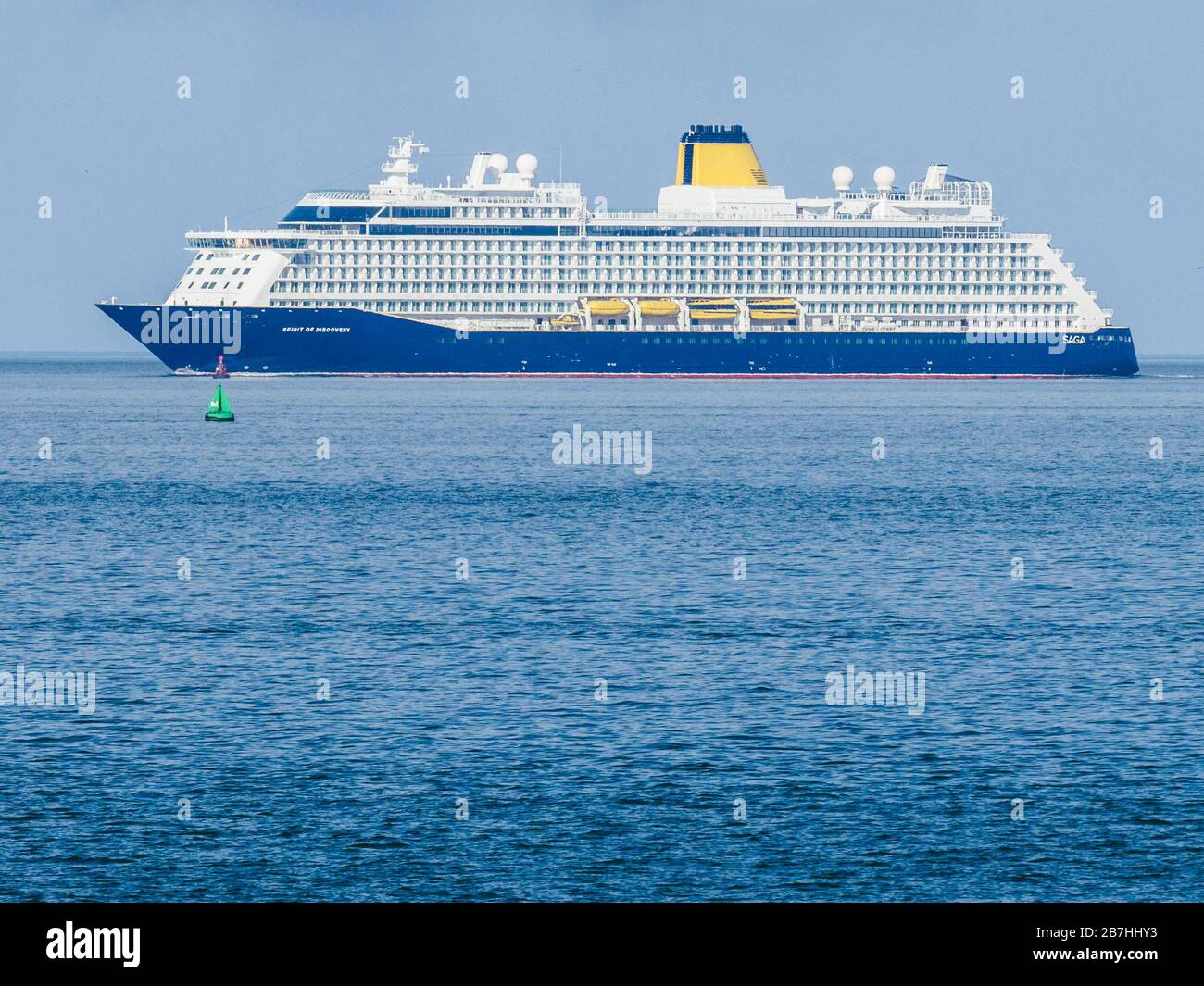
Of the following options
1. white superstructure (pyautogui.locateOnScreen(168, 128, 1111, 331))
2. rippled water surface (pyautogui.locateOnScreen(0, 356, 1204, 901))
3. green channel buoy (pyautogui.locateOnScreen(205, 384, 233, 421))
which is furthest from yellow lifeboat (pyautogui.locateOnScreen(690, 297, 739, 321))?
rippled water surface (pyautogui.locateOnScreen(0, 356, 1204, 901))

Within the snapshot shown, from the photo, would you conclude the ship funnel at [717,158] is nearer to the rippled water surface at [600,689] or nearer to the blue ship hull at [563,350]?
the blue ship hull at [563,350]

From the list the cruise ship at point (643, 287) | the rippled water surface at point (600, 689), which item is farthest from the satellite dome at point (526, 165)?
the rippled water surface at point (600, 689)

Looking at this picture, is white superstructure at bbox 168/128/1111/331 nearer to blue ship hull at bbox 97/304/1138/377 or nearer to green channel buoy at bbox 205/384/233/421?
blue ship hull at bbox 97/304/1138/377

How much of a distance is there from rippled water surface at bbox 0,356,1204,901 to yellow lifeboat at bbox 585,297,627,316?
234 feet

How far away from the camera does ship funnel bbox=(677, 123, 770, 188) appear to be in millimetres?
137625

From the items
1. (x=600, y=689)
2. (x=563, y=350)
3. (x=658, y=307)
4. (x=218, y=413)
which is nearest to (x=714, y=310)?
→ (x=658, y=307)

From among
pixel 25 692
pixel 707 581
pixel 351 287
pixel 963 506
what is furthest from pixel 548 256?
pixel 25 692

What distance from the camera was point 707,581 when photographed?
3600 centimetres

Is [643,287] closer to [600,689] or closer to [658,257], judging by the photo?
[658,257]

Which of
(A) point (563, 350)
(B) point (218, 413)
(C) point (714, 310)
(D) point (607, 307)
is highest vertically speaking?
(D) point (607, 307)

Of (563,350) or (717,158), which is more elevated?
(717,158)

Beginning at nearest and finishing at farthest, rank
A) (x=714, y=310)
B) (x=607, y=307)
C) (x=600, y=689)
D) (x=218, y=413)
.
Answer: (x=600, y=689) → (x=218, y=413) → (x=607, y=307) → (x=714, y=310)

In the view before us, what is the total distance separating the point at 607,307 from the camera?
13062 centimetres

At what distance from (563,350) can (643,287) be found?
9203mm
